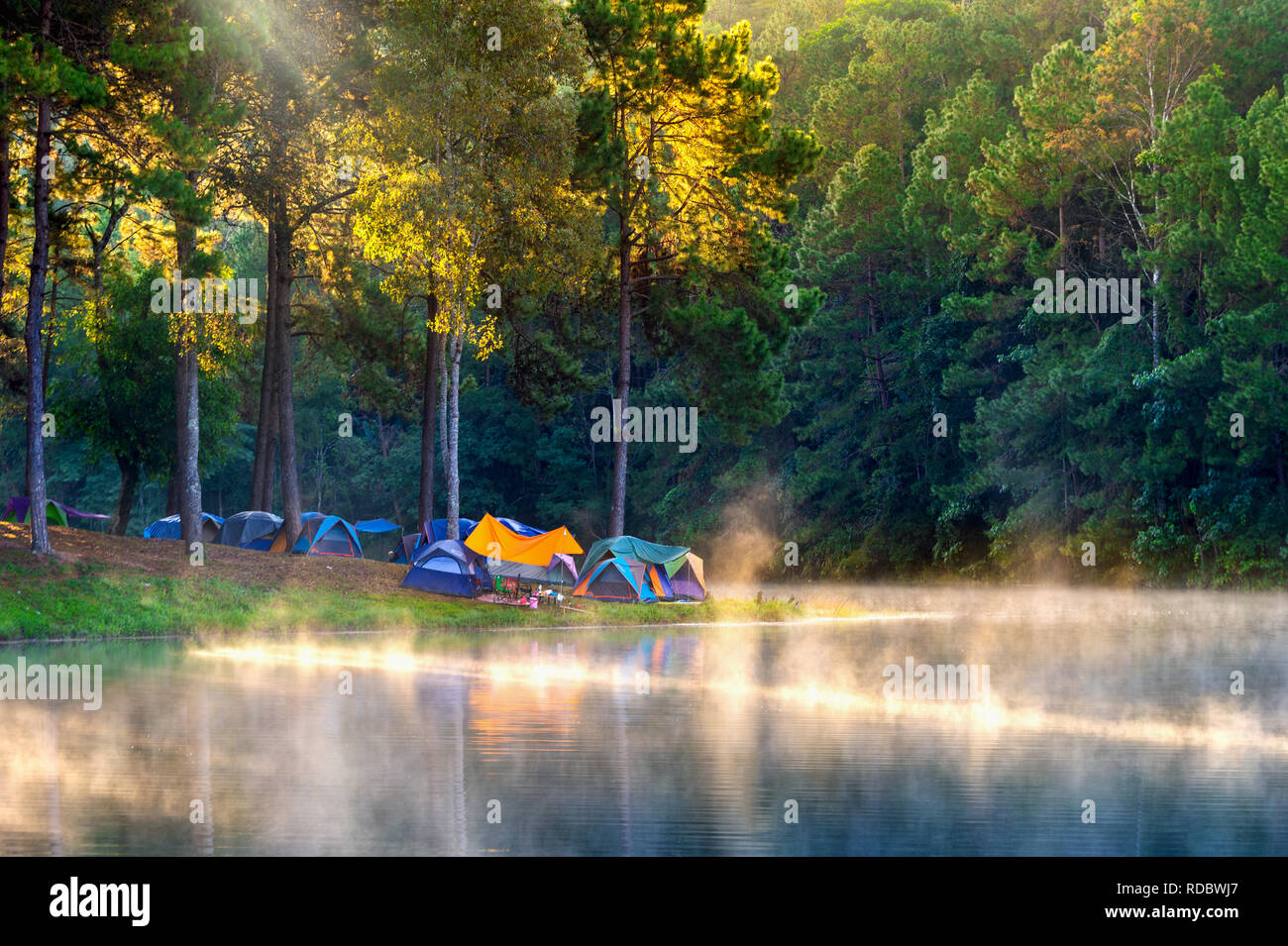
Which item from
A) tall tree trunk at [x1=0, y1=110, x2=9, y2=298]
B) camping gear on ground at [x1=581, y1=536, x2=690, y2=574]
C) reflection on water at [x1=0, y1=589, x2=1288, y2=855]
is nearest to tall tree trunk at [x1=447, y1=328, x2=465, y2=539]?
camping gear on ground at [x1=581, y1=536, x2=690, y2=574]

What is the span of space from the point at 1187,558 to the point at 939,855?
44132 millimetres

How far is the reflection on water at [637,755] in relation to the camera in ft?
36.9

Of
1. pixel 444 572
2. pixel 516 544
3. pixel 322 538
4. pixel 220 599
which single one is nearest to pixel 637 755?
pixel 220 599

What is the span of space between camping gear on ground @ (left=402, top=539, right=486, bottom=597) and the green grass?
89cm

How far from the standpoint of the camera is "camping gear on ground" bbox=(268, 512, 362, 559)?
48969 mm

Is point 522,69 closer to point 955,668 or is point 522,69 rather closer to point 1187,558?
point 955,668

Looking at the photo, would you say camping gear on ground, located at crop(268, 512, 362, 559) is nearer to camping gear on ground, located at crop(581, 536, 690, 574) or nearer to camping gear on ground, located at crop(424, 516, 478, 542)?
camping gear on ground, located at crop(424, 516, 478, 542)

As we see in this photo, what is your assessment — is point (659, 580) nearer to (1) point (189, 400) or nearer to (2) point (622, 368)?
(2) point (622, 368)

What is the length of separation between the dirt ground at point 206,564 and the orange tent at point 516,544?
285 centimetres

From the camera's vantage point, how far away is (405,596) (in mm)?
35281

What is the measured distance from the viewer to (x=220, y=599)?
102 feet

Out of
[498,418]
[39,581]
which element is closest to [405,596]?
[39,581]

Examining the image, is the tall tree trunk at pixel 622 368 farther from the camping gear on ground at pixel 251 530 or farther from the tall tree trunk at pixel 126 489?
the tall tree trunk at pixel 126 489

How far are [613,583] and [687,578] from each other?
312 centimetres
